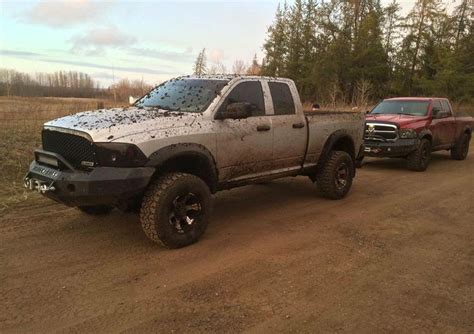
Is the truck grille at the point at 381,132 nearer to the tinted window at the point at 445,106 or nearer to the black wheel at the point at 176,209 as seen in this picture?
the tinted window at the point at 445,106

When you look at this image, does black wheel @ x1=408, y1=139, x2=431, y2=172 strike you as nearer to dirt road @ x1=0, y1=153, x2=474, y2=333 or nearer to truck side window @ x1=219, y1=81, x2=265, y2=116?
dirt road @ x1=0, y1=153, x2=474, y2=333

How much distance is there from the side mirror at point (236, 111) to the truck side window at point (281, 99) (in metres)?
0.94

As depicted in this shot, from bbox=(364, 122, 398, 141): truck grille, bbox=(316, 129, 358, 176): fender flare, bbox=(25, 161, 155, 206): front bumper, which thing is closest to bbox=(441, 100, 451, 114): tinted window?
bbox=(364, 122, 398, 141): truck grille

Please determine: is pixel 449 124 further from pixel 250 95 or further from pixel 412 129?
pixel 250 95

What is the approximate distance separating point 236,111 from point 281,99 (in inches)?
50.2

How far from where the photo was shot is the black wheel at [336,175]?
295 inches

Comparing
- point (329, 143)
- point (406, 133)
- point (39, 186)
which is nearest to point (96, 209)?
point (39, 186)

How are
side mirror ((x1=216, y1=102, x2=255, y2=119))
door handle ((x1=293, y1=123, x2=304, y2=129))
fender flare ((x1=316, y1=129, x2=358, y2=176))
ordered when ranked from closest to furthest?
side mirror ((x1=216, y1=102, x2=255, y2=119)) < door handle ((x1=293, y1=123, x2=304, y2=129)) < fender flare ((x1=316, y1=129, x2=358, y2=176))

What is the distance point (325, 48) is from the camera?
5075 cm

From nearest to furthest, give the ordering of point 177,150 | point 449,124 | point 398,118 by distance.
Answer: point 177,150 → point 398,118 → point 449,124

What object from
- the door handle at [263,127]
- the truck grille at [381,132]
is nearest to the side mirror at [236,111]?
the door handle at [263,127]

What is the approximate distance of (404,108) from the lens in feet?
39.7

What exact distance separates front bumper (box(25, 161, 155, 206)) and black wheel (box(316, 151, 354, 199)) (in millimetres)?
3612

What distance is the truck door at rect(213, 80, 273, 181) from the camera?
5648mm
